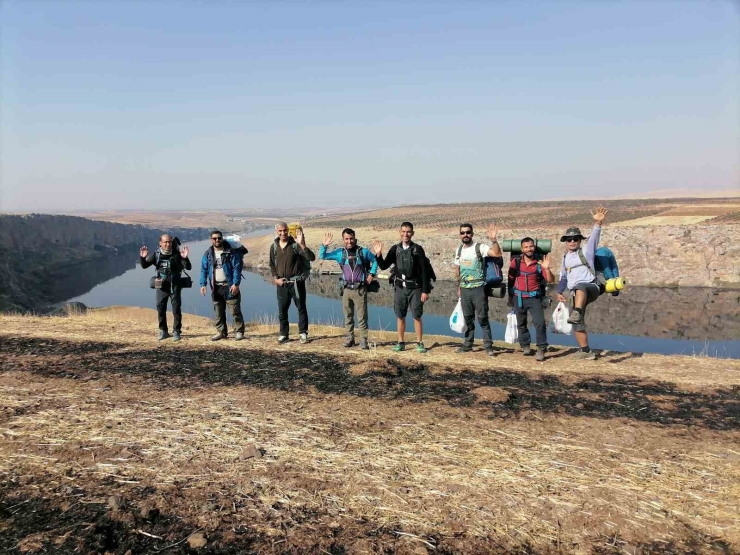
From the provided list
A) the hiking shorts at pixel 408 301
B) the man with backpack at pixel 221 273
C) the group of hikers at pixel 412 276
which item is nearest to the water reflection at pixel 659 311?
the group of hikers at pixel 412 276

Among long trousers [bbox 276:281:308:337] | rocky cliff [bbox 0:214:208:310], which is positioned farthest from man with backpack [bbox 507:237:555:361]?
rocky cliff [bbox 0:214:208:310]

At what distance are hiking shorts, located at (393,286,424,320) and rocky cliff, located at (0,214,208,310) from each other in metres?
36.6

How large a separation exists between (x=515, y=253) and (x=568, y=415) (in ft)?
14.3

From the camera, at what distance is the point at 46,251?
62.1 meters

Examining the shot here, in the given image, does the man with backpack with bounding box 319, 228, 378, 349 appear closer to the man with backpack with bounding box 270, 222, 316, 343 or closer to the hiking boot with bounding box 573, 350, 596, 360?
the man with backpack with bounding box 270, 222, 316, 343

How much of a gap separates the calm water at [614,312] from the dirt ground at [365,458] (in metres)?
9.05

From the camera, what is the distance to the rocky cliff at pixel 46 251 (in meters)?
43.2

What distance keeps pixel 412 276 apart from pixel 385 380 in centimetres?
265

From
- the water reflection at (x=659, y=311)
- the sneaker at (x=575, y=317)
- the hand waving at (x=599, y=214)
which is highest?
the hand waving at (x=599, y=214)

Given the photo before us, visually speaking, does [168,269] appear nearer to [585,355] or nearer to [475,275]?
[475,275]

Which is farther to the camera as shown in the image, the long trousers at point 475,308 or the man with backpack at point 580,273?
the long trousers at point 475,308

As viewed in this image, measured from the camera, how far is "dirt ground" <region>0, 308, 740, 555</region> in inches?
142

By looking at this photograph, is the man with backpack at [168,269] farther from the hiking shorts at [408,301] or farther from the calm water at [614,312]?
the calm water at [614,312]

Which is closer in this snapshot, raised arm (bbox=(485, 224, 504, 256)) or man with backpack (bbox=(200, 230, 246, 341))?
raised arm (bbox=(485, 224, 504, 256))
